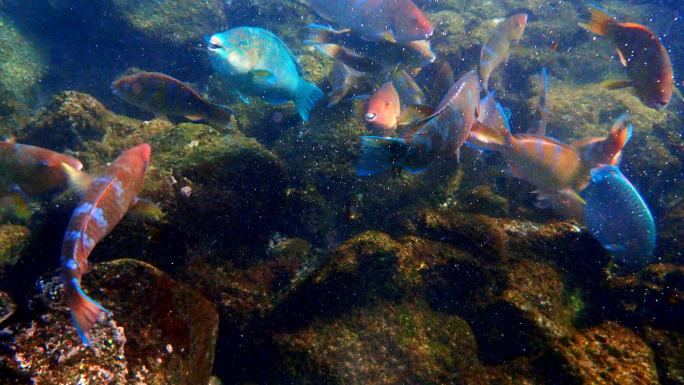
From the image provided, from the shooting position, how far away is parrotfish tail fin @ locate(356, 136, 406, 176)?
8.45 feet

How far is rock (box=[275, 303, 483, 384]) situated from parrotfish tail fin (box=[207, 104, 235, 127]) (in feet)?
7.99

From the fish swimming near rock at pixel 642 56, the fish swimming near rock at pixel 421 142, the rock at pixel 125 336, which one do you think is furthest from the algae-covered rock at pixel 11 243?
the fish swimming near rock at pixel 642 56

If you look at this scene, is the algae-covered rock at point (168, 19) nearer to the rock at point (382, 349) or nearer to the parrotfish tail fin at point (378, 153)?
the parrotfish tail fin at point (378, 153)

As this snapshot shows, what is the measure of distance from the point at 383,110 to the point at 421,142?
6.42 ft

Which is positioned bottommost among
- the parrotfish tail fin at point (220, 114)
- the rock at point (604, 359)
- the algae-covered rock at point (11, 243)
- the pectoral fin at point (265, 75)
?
the rock at point (604, 359)

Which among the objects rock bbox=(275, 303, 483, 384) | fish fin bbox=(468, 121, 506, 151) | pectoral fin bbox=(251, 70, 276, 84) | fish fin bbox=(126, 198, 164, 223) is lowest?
rock bbox=(275, 303, 483, 384)

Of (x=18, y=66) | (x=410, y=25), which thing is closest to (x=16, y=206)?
(x=410, y=25)

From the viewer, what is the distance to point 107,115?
185 inches

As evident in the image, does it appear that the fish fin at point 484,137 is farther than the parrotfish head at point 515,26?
No

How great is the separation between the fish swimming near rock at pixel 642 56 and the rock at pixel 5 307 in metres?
6.63

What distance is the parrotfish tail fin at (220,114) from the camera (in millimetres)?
3820

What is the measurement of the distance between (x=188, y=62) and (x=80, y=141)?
3970 millimetres

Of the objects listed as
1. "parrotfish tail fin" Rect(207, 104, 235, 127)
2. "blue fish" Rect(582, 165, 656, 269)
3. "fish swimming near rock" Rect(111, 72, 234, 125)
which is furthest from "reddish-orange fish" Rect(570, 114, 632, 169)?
"fish swimming near rock" Rect(111, 72, 234, 125)

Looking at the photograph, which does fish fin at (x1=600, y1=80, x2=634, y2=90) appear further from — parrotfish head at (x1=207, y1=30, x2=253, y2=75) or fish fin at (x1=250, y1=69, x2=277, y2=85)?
parrotfish head at (x1=207, y1=30, x2=253, y2=75)
